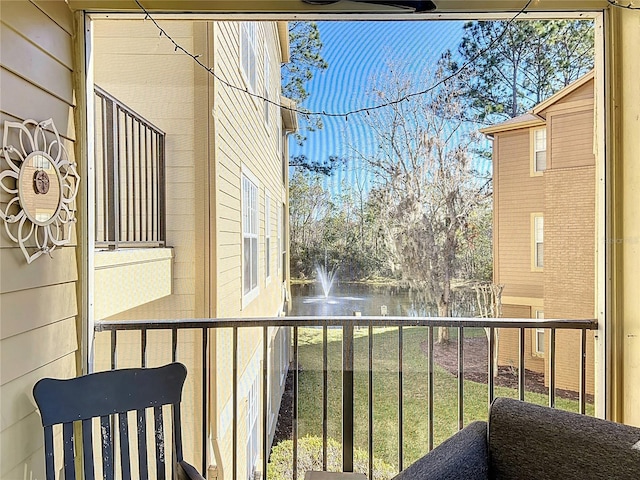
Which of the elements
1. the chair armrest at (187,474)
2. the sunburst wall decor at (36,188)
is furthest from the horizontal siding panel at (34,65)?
the chair armrest at (187,474)

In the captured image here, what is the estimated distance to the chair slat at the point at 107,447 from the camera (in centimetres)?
167

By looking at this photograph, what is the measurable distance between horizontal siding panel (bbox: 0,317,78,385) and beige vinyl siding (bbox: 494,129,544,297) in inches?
82.9

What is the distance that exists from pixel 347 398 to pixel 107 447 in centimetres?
109

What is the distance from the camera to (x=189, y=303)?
2674 mm

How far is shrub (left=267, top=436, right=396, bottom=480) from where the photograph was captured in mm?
2320

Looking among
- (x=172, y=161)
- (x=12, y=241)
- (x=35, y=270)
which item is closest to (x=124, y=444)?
(x=35, y=270)

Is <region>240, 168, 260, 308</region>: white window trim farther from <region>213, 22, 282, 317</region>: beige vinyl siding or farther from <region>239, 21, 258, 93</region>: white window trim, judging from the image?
<region>239, 21, 258, 93</region>: white window trim

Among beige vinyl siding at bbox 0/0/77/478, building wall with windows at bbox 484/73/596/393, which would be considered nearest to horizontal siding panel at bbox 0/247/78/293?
beige vinyl siding at bbox 0/0/77/478

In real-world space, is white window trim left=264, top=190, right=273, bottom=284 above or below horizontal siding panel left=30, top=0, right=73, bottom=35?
Answer: below

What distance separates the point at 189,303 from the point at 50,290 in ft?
3.30

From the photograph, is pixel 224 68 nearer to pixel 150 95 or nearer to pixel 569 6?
pixel 150 95

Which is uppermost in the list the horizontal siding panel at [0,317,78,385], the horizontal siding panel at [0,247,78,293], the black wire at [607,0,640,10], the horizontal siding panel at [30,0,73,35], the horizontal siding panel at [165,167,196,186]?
the black wire at [607,0,640,10]

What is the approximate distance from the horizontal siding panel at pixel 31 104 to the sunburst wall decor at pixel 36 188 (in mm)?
38

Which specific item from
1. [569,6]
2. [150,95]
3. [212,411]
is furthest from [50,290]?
[569,6]
